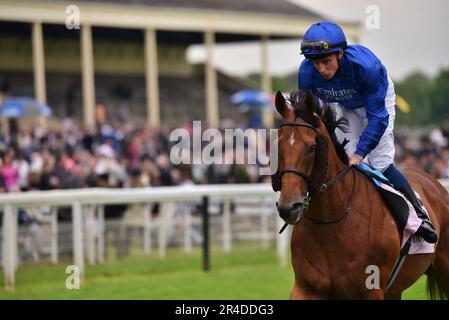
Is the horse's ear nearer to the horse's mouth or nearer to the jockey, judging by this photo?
the jockey

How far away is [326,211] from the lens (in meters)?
4.52

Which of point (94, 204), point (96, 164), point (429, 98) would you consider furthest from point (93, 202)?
point (429, 98)

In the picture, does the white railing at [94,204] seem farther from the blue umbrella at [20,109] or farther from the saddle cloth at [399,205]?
the blue umbrella at [20,109]

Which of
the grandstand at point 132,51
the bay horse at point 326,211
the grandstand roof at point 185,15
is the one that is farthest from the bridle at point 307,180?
Answer: the grandstand at point 132,51

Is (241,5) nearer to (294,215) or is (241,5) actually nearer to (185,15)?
(185,15)

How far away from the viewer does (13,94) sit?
26.2 meters

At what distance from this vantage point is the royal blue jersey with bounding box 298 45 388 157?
4730mm

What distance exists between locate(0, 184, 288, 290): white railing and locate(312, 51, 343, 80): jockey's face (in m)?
4.68

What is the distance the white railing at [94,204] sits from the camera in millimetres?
8367

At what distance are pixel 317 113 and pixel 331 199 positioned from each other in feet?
1.59

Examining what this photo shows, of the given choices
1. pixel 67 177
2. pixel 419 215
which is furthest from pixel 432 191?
pixel 67 177

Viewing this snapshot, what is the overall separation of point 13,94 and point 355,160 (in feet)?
75.2

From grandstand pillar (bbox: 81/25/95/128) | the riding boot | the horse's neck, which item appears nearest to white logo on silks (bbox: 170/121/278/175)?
the riding boot
